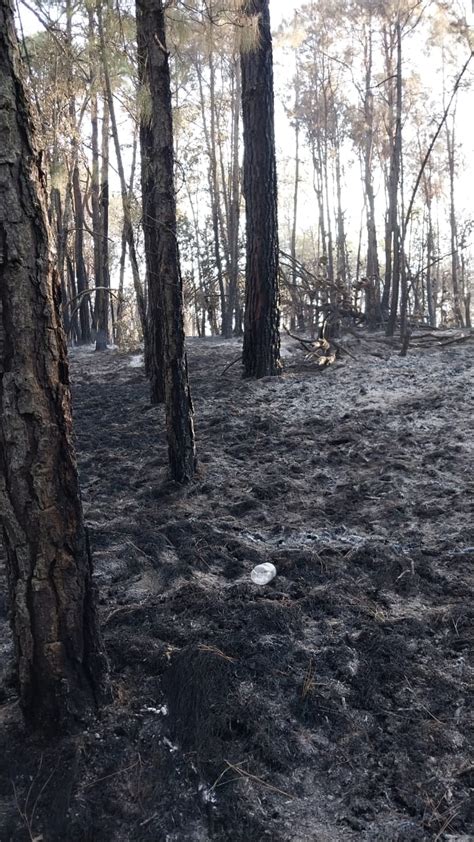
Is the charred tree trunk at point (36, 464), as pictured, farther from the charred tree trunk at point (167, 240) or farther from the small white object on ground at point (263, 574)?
the charred tree trunk at point (167, 240)

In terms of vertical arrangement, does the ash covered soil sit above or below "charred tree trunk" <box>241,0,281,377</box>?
below

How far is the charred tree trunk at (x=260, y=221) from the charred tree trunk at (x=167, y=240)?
9.06ft

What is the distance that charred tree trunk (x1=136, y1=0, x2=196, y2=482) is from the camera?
412 cm

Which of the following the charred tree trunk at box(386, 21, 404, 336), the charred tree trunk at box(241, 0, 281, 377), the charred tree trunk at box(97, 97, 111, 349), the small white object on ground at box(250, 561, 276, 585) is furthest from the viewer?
the charred tree trunk at box(97, 97, 111, 349)

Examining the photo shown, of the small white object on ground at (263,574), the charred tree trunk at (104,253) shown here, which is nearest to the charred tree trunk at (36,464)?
the small white object on ground at (263,574)

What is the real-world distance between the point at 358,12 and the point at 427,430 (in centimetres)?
1675

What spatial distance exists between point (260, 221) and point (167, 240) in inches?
125

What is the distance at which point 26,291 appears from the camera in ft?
6.50

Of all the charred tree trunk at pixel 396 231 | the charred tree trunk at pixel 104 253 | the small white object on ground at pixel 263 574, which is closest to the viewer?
the small white object on ground at pixel 263 574

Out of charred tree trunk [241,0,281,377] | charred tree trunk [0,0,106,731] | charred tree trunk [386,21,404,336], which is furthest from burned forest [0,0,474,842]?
charred tree trunk [386,21,404,336]

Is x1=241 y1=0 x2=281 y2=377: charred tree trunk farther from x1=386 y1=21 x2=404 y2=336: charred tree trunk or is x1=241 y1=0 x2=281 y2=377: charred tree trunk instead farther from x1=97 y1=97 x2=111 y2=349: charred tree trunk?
x1=97 y1=97 x2=111 y2=349: charred tree trunk

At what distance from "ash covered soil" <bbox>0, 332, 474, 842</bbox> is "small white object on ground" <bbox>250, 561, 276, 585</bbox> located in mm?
49

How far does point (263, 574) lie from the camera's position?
3.28 meters

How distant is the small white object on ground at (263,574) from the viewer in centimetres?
324
